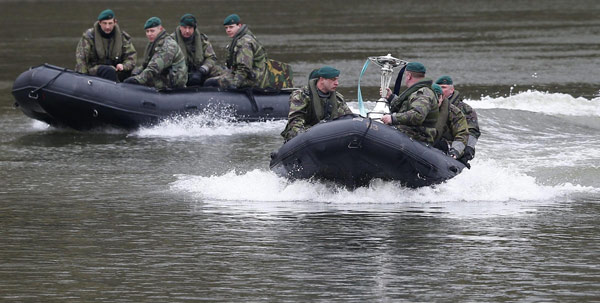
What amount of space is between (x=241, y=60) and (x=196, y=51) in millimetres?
853

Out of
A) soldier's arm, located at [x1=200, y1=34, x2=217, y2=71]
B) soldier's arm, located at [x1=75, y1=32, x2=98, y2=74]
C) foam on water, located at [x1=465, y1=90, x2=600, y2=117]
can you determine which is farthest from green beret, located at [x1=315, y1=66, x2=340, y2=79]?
foam on water, located at [x1=465, y1=90, x2=600, y2=117]

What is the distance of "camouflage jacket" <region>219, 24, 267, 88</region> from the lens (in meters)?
18.3

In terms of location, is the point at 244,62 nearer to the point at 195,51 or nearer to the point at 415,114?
the point at 195,51

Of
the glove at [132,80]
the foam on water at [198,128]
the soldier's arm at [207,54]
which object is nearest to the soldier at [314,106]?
the foam on water at [198,128]

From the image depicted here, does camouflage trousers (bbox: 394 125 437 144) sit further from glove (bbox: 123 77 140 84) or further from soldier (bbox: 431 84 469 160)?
glove (bbox: 123 77 140 84)

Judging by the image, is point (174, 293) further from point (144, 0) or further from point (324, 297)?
point (144, 0)

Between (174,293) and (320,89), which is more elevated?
(320,89)

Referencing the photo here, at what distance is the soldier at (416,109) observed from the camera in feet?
40.6

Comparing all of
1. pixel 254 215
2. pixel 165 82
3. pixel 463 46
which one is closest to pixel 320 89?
pixel 254 215

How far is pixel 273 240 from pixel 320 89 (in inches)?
119

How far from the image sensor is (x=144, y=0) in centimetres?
5384

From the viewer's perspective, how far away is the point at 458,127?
13.3m

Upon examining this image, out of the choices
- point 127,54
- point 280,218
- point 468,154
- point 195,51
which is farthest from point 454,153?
point 127,54

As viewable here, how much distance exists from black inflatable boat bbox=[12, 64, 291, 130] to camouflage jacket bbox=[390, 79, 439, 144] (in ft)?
19.1
